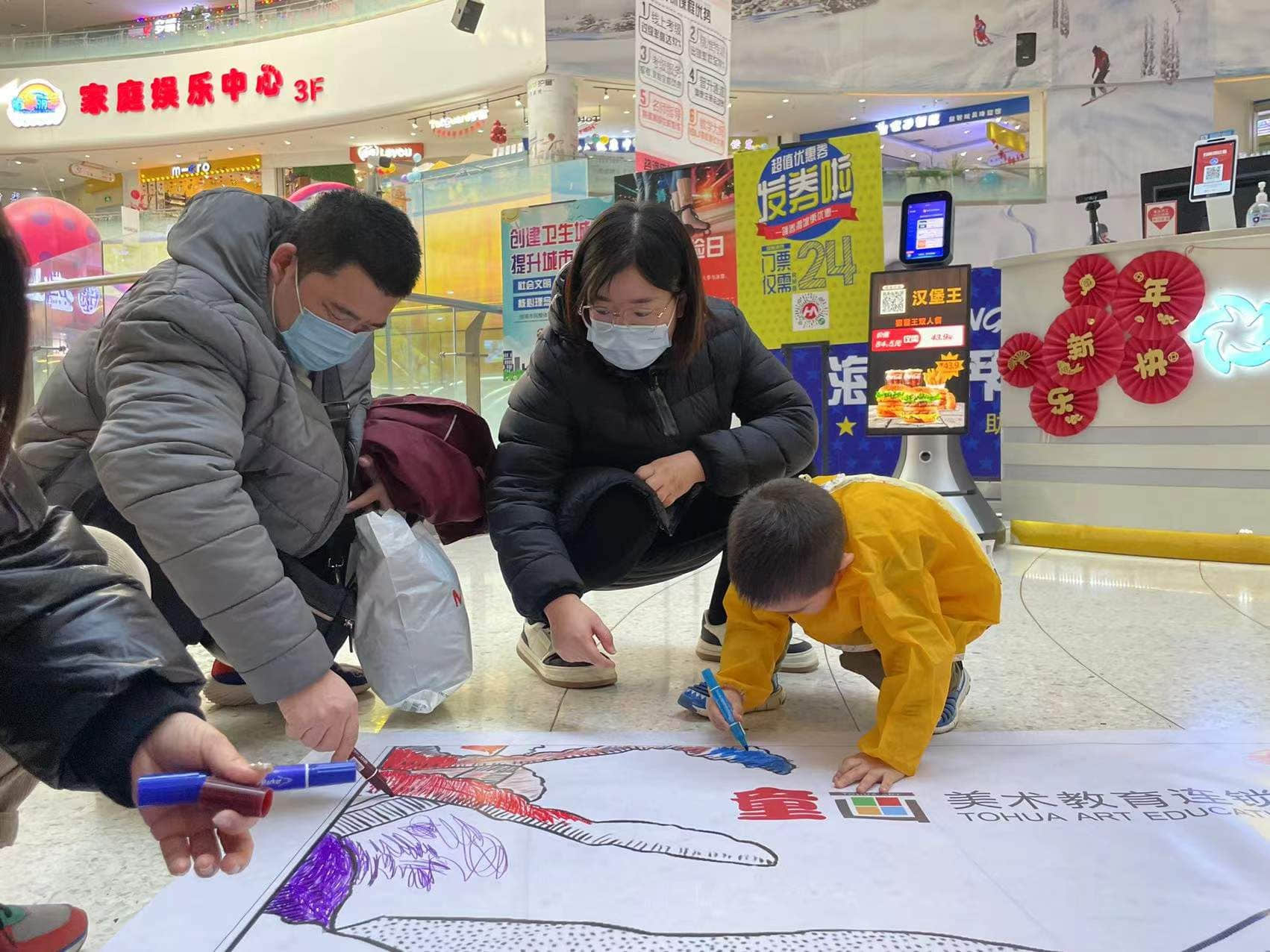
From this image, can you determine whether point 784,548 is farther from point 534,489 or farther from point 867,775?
point 534,489

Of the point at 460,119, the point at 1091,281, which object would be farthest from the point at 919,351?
the point at 460,119

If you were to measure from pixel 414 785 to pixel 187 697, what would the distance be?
63 centimetres

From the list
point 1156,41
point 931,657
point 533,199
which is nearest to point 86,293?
point 533,199

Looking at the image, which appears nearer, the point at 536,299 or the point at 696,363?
the point at 696,363

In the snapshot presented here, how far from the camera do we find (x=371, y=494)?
1.52 meters

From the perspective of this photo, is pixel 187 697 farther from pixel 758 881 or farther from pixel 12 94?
pixel 12 94

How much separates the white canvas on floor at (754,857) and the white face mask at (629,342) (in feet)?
2.11

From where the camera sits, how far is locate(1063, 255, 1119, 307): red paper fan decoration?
328 cm

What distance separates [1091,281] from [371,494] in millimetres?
2832

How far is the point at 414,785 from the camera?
121 centimetres

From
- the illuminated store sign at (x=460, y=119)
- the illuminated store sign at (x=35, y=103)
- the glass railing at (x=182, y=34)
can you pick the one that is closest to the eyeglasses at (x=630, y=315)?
the illuminated store sign at (x=460, y=119)

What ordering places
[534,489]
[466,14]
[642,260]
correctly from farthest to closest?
[466,14] → [534,489] → [642,260]

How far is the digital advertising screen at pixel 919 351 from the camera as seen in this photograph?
3.54 metres

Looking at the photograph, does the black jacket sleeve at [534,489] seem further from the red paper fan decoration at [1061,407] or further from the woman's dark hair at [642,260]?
the red paper fan decoration at [1061,407]
